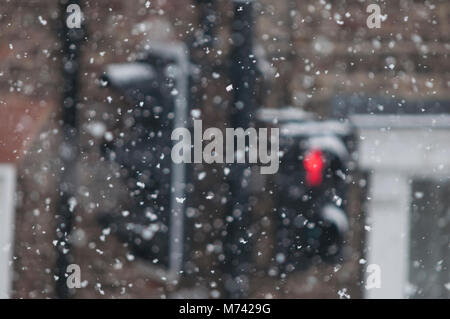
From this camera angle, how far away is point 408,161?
1337 millimetres

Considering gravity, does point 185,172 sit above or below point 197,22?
below

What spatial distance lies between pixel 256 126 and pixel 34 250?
20.2 inches

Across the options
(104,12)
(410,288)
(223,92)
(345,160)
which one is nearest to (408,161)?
(345,160)

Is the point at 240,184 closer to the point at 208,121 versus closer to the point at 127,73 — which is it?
the point at 208,121

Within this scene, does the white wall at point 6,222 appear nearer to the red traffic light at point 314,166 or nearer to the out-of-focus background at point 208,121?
the out-of-focus background at point 208,121

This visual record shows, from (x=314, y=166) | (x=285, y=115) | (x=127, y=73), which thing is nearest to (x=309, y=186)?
(x=314, y=166)

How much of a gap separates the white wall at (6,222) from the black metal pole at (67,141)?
0.09 meters

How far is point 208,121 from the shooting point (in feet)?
4.66

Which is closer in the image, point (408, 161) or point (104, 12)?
point (408, 161)

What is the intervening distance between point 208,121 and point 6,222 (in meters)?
0.45

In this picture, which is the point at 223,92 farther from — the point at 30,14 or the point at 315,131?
the point at 30,14

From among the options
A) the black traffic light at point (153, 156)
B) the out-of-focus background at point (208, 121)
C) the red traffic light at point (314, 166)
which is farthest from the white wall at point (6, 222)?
the red traffic light at point (314, 166)

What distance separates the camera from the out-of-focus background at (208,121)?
4.60ft

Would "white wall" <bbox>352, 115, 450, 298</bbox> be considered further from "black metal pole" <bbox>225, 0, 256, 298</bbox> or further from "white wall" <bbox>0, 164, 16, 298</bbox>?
"white wall" <bbox>0, 164, 16, 298</bbox>
